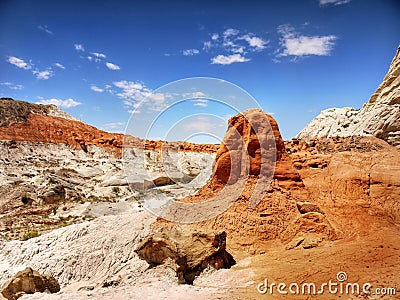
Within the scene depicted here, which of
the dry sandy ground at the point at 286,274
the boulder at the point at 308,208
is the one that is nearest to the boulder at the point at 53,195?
the dry sandy ground at the point at 286,274

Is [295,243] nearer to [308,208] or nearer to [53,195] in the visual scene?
[308,208]

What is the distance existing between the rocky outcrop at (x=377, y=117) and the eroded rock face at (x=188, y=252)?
17.4 meters

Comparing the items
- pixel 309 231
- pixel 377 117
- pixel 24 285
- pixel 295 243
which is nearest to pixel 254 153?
pixel 309 231

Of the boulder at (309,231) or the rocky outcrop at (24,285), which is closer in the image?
the rocky outcrop at (24,285)

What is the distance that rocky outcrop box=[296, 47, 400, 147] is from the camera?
20.2 metres

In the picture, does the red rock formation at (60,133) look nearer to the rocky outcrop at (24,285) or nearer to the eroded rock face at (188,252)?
the rocky outcrop at (24,285)

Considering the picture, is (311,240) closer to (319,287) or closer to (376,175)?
(319,287)

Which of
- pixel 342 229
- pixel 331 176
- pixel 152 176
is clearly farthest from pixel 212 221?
pixel 152 176

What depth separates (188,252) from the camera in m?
7.63

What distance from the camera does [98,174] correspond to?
89.2 ft

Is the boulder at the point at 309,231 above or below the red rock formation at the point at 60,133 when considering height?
below

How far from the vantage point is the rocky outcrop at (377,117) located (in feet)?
66.3

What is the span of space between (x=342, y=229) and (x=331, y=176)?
11.1 feet

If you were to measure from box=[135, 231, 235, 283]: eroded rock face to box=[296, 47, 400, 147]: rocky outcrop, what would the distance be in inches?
686
